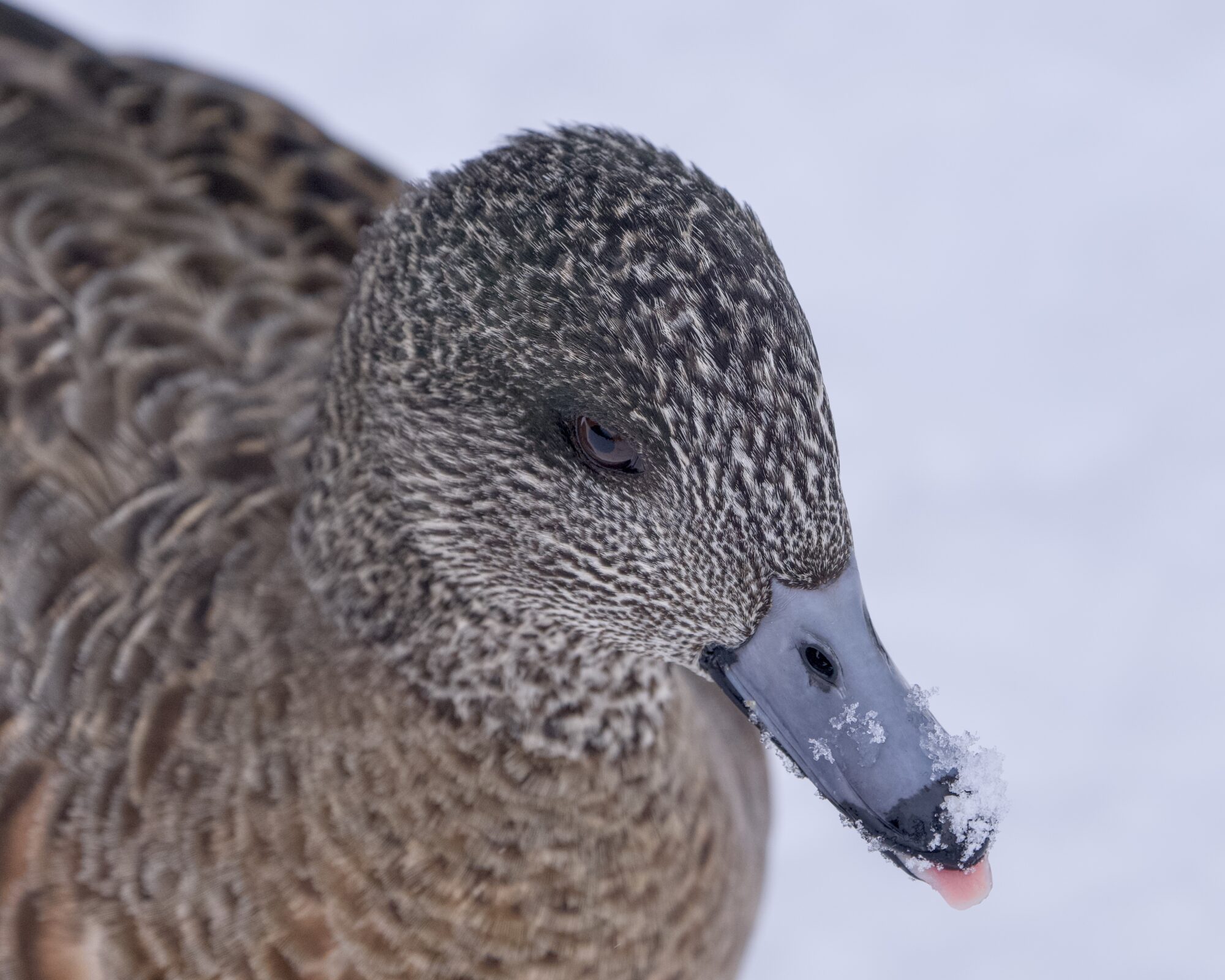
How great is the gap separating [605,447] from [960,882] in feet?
1.92

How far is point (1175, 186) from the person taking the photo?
323 cm

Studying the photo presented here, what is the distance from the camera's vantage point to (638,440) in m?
1.37

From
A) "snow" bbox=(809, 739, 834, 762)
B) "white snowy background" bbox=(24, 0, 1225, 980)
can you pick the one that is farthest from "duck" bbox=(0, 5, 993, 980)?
"white snowy background" bbox=(24, 0, 1225, 980)

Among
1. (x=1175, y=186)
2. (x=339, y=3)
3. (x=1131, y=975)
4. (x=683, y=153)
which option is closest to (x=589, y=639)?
(x=1131, y=975)

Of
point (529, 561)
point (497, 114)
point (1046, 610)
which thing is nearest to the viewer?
point (529, 561)

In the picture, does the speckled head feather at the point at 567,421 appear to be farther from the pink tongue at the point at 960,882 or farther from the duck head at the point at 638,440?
the pink tongue at the point at 960,882

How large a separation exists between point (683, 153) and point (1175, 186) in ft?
3.79

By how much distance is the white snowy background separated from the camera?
103 inches

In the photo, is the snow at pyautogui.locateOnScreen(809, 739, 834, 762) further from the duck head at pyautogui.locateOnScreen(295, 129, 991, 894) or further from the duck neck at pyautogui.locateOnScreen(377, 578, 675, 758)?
the duck neck at pyautogui.locateOnScreen(377, 578, 675, 758)

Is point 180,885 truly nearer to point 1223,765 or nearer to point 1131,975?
point 1131,975

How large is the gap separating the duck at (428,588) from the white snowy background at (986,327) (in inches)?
29.7

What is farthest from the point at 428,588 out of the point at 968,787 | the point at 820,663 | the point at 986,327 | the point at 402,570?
the point at 986,327

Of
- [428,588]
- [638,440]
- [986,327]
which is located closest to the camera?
[638,440]

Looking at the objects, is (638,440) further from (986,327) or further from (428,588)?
(986,327)
